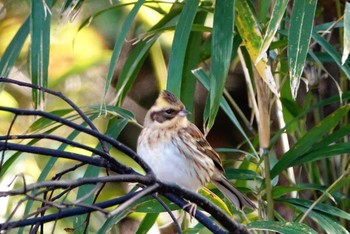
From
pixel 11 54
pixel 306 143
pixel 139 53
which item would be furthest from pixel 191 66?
pixel 11 54

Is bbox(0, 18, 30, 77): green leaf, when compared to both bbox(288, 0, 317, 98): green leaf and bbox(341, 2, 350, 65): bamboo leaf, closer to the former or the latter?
bbox(288, 0, 317, 98): green leaf

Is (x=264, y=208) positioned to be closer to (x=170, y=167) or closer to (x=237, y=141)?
(x=170, y=167)

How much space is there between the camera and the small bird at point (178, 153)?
2.28 meters

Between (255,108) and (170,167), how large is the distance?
0.34m

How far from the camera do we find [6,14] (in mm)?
3746

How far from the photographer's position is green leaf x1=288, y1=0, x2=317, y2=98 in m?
1.78

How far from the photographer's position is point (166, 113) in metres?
2.29

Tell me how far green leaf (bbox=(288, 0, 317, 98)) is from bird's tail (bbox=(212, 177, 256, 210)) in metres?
0.57

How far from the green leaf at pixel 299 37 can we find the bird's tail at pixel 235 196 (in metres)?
0.57

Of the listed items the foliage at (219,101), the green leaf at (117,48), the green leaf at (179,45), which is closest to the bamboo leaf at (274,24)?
the foliage at (219,101)

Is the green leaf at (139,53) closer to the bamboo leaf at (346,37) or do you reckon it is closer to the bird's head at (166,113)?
the bird's head at (166,113)

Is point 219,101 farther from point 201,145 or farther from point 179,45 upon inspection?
point 201,145

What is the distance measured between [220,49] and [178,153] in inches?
20.6

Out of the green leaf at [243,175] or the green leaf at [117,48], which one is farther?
the green leaf at [243,175]
